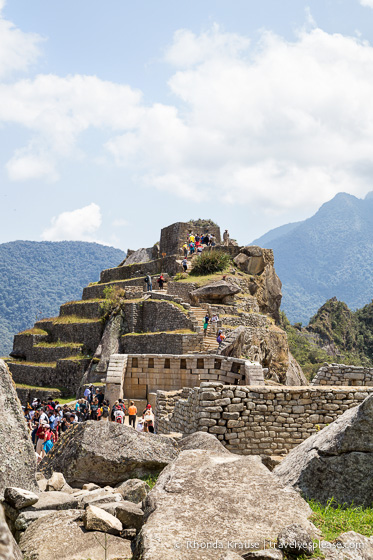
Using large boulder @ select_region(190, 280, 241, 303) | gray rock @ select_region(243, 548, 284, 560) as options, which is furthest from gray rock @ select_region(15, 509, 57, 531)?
large boulder @ select_region(190, 280, 241, 303)

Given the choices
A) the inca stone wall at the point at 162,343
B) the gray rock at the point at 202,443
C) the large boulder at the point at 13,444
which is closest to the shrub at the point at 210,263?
the inca stone wall at the point at 162,343

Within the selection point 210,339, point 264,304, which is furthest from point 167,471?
point 264,304

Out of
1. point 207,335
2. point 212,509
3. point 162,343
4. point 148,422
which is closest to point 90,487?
point 212,509

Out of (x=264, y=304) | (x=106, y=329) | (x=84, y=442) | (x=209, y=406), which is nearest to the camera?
(x=84, y=442)

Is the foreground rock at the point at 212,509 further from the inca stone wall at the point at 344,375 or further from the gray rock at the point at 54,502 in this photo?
the inca stone wall at the point at 344,375

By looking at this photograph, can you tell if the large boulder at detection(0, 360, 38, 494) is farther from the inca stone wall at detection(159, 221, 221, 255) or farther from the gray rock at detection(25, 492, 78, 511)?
the inca stone wall at detection(159, 221, 221, 255)

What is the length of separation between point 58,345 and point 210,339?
562 inches

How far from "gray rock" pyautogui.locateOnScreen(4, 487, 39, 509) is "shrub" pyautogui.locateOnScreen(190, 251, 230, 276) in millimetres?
30230

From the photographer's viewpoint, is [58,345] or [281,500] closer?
[281,500]

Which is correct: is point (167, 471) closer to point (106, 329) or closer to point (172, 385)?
point (172, 385)

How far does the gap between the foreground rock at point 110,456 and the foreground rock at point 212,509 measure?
127cm

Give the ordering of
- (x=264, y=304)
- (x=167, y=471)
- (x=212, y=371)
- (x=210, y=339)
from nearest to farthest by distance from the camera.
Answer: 1. (x=167, y=471)
2. (x=212, y=371)
3. (x=210, y=339)
4. (x=264, y=304)

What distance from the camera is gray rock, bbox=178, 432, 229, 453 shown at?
6032 millimetres

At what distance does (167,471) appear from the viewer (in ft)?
15.1
